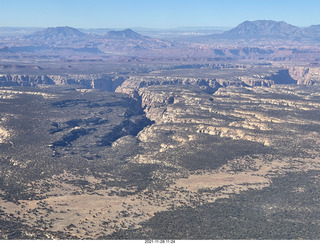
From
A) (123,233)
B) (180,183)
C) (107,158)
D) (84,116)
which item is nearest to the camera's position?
(123,233)

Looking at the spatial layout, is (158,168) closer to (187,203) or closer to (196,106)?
(187,203)

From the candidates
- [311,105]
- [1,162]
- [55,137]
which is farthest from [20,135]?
[311,105]

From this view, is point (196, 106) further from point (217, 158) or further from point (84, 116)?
point (217, 158)

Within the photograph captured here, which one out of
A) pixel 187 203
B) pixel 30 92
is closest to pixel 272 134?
pixel 187 203

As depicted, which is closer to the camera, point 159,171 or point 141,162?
point 159,171

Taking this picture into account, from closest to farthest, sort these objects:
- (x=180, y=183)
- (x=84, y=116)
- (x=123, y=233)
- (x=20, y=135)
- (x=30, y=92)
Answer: (x=123, y=233), (x=180, y=183), (x=20, y=135), (x=84, y=116), (x=30, y=92)

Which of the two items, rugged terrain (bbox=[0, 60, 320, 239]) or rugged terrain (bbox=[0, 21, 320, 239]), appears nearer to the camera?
rugged terrain (bbox=[0, 21, 320, 239])

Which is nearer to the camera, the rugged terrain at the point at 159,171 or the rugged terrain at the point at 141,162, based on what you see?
the rugged terrain at the point at 159,171

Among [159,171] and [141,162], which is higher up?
[159,171]

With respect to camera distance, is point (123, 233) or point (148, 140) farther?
point (148, 140)
